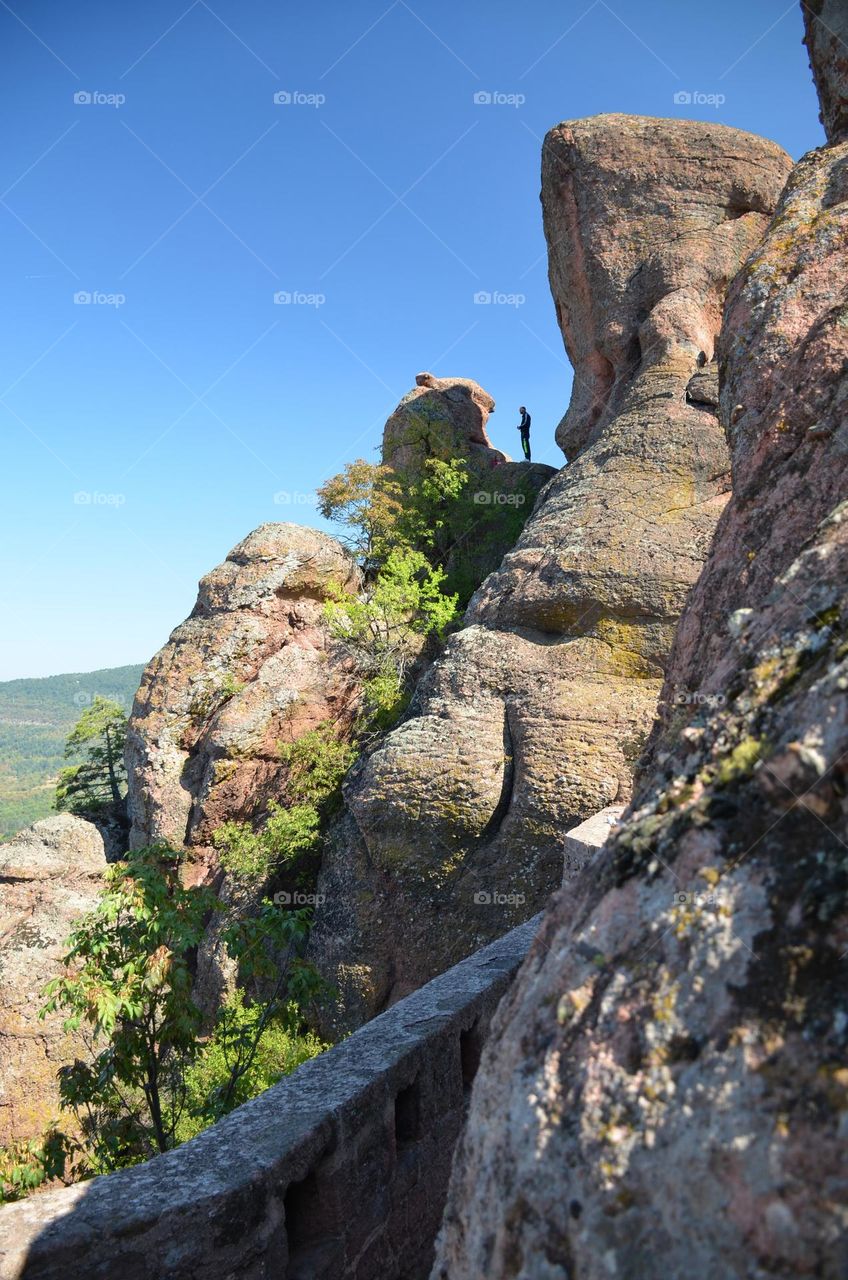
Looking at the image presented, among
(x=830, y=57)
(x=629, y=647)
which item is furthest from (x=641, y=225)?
(x=830, y=57)

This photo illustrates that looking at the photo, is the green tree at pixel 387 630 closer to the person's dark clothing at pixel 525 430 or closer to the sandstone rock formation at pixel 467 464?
the sandstone rock formation at pixel 467 464

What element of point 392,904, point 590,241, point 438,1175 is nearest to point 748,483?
point 438,1175

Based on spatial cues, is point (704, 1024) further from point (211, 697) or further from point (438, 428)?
point (438, 428)

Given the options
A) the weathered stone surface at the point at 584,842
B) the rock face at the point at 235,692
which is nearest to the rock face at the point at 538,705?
the weathered stone surface at the point at 584,842

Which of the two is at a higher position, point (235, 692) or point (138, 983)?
point (235, 692)

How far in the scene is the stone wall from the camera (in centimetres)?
307

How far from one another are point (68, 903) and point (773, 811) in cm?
2138

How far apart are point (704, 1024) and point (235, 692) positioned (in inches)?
794

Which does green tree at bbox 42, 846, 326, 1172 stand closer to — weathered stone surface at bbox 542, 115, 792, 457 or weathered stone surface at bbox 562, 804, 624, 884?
weathered stone surface at bbox 562, 804, 624, 884

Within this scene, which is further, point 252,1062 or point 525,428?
point 525,428

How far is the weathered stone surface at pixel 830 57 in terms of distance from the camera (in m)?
6.68

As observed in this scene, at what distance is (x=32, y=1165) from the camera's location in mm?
6223

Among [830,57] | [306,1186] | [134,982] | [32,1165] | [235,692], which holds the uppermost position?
[830,57]

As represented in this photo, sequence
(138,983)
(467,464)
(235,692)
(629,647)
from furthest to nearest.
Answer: (467,464)
(235,692)
(629,647)
(138,983)
